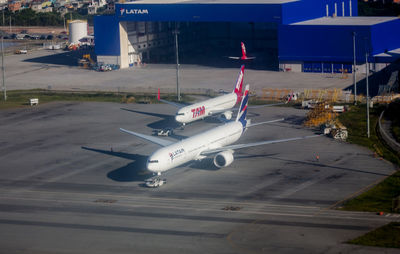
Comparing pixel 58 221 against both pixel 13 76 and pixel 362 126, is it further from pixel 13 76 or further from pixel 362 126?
pixel 13 76

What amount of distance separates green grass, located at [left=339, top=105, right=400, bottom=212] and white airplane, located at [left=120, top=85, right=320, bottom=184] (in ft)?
40.3

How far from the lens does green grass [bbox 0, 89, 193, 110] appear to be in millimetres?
124875

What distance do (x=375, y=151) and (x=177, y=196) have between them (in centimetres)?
2999

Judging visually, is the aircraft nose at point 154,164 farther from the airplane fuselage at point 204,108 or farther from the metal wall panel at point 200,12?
the metal wall panel at point 200,12

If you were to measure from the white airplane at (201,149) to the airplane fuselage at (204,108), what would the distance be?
13.3 meters

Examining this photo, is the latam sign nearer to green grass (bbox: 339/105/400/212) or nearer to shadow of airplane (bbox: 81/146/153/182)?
green grass (bbox: 339/105/400/212)

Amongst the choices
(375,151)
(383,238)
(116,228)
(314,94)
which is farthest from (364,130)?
(116,228)

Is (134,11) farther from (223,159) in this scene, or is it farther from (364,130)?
(223,159)

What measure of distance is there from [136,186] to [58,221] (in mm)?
12488

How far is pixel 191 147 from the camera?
77312mm

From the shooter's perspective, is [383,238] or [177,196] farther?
[177,196]

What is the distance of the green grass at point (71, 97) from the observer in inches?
4916

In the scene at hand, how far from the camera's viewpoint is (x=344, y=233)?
192 ft

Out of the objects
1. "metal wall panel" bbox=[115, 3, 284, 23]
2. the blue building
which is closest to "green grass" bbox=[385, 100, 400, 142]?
the blue building
